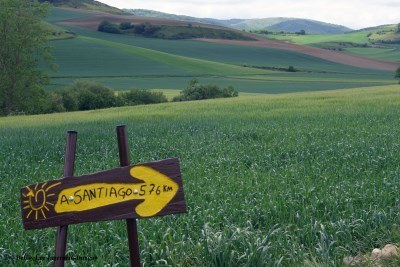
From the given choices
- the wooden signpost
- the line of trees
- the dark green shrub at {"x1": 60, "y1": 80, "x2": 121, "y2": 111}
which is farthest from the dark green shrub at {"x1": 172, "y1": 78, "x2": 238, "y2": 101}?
the line of trees

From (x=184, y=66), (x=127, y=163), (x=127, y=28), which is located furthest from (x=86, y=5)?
(x=127, y=163)

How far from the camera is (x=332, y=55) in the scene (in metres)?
107

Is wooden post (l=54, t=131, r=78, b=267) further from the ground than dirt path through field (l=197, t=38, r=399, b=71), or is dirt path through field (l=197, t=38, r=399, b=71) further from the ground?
wooden post (l=54, t=131, r=78, b=267)

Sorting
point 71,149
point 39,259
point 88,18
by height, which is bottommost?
point 88,18

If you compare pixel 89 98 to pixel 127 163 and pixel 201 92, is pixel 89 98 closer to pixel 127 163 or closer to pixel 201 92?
pixel 201 92

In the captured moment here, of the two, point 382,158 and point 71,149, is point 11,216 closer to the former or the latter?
point 71,149

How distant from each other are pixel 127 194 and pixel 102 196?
0.19 meters

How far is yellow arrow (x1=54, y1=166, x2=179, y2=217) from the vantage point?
4641 mm

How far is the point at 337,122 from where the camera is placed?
76.3 feet

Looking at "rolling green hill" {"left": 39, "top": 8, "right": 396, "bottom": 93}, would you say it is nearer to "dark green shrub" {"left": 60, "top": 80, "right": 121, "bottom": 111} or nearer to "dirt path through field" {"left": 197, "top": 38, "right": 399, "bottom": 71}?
"dirt path through field" {"left": 197, "top": 38, "right": 399, "bottom": 71}

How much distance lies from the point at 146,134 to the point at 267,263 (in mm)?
16110

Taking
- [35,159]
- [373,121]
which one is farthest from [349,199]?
[373,121]

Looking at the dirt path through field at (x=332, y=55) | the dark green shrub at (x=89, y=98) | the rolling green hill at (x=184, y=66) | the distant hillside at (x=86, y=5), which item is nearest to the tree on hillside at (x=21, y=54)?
the dark green shrub at (x=89, y=98)

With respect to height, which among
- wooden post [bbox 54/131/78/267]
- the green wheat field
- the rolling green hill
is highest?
wooden post [bbox 54/131/78/267]
